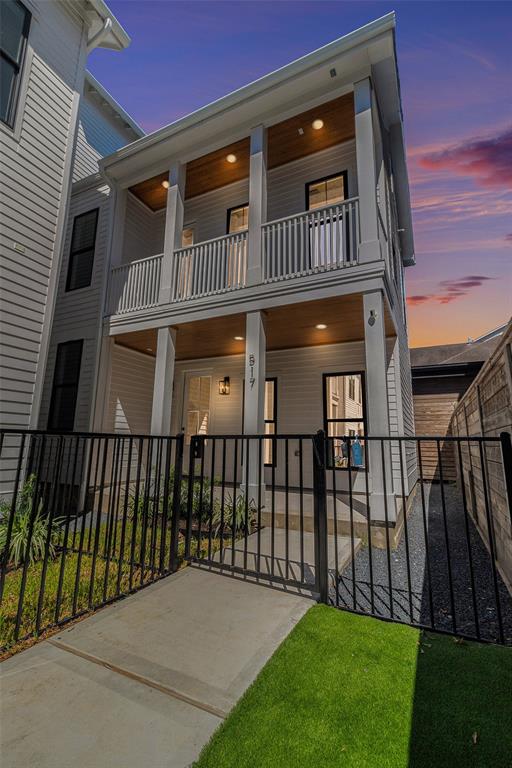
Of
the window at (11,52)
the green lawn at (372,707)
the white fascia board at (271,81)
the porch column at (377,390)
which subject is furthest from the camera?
the window at (11,52)

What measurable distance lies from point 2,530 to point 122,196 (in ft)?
24.7

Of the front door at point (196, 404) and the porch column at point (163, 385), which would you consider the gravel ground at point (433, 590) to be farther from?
the front door at point (196, 404)

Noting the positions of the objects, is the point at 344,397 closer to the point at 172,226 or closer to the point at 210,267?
the point at 210,267

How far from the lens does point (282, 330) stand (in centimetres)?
712

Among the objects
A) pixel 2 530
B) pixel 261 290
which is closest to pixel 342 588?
pixel 2 530

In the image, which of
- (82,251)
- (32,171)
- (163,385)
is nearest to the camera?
(32,171)

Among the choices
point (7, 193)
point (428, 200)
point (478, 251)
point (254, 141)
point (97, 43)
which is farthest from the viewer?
point (478, 251)

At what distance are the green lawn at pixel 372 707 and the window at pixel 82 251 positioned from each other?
868 cm

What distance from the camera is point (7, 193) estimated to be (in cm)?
584

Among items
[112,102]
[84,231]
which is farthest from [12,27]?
[112,102]

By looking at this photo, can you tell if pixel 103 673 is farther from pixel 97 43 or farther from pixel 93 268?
pixel 97 43

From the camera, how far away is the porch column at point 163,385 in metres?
6.75

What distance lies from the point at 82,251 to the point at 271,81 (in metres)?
5.61

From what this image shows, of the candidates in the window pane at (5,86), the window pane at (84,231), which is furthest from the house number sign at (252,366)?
the window pane at (5,86)
